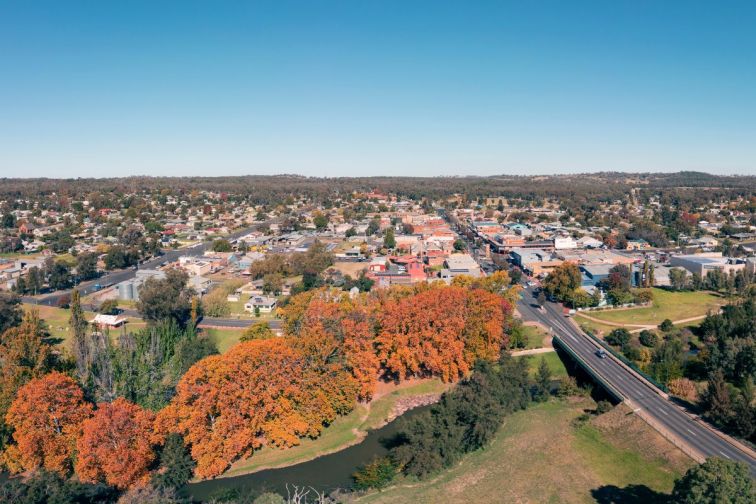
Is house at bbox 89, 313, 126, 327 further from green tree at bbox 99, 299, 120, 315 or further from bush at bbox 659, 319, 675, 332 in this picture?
bush at bbox 659, 319, 675, 332

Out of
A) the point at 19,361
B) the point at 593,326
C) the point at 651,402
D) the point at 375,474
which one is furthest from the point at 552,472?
the point at 19,361

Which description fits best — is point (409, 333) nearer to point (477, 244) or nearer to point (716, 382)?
point (716, 382)

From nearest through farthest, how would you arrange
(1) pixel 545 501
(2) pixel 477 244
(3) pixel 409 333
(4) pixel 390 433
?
1. (1) pixel 545 501
2. (4) pixel 390 433
3. (3) pixel 409 333
4. (2) pixel 477 244

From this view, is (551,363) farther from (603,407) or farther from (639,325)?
(639,325)

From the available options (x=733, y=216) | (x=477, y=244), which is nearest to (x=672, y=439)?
(x=477, y=244)

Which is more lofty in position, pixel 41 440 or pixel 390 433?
pixel 41 440

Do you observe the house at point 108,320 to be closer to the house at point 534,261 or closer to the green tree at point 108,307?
the green tree at point 108,307
